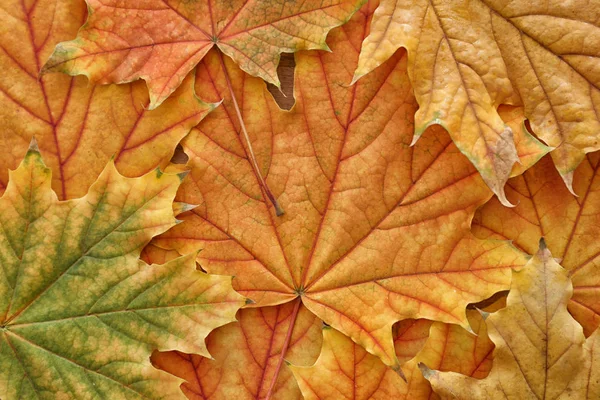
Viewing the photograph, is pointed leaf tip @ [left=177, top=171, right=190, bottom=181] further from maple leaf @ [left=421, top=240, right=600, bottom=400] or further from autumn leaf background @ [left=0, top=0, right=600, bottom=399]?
maple leaf @ [left=421, top=240, right=600, bottom=400]

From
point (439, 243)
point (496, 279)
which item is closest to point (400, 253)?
point (439, 243)

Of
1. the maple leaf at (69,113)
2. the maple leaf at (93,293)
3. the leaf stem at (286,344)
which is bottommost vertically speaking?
the leaf stem at (286,344)

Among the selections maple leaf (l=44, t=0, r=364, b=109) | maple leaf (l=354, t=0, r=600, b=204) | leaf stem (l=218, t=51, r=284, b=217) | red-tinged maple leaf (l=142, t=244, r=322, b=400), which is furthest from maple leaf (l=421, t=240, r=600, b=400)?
maple leaf (l=44, t=0, r=364, b=109)

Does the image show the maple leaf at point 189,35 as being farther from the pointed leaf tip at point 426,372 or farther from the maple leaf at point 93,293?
the pointed leaf tip at point 426,372

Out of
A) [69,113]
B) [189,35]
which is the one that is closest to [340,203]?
[189,35]

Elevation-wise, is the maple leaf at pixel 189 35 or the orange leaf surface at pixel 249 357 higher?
the maple leaf at pixel 189 35

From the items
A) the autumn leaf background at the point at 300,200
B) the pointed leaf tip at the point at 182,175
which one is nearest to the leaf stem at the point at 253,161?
the autumn leaf background at the point at 300,200

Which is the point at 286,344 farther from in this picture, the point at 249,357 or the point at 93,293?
the point at 93,293
